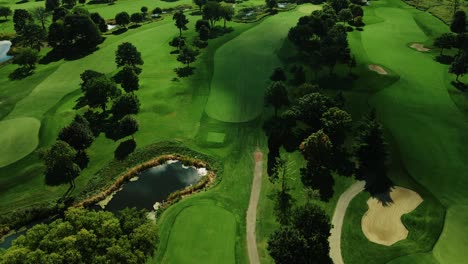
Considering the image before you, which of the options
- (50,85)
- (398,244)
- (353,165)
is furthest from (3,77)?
(398,244)

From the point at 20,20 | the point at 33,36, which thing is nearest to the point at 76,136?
the point at 33,36

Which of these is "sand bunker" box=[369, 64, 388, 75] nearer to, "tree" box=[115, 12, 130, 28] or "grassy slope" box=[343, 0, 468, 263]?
"grassy slope" box=[343, 0, 468, 263]

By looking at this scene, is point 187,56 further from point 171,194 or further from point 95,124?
point 171,194

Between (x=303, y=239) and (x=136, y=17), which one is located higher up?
(x=136, y=17)

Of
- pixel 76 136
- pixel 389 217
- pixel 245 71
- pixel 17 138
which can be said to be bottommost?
pixel 389 217

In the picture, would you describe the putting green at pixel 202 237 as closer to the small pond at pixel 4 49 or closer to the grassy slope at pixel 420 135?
the grassy slope at pixel 420 135

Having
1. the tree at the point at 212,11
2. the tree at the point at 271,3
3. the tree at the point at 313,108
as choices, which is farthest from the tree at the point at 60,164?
the tree at the point at 271,3
